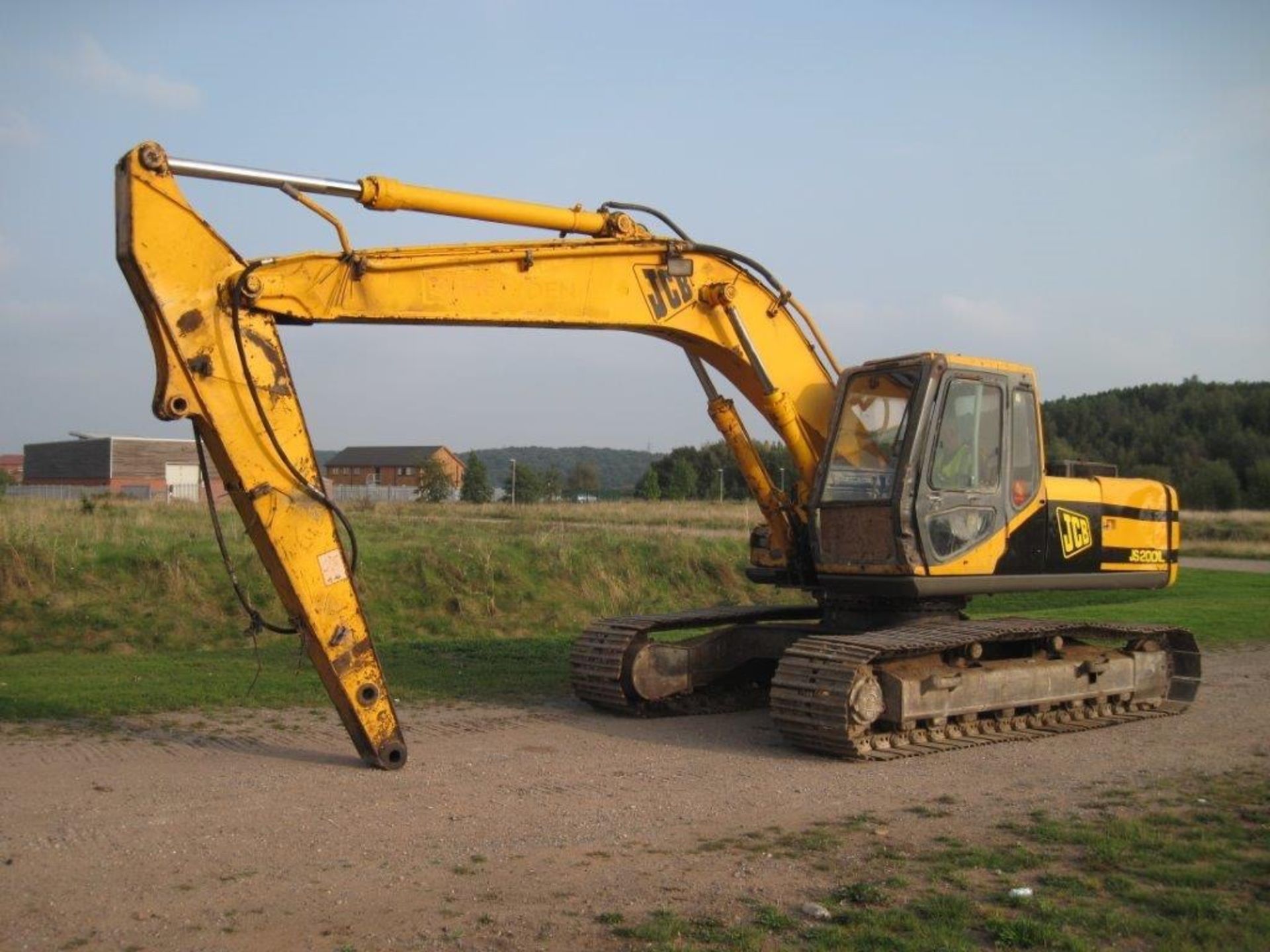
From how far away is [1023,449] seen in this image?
1097 centimetres

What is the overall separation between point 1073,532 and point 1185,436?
250ft

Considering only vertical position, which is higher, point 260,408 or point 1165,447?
point 1165,447

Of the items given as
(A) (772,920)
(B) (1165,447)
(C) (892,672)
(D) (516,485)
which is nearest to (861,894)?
(A) (772,920)

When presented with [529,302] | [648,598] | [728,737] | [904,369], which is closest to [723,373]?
[904,369]

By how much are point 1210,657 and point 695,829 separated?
1056 cm

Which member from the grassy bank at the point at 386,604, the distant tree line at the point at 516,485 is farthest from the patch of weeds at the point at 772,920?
the distant tree line at the point at 516,485

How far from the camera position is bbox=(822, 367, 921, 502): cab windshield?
34.3ft

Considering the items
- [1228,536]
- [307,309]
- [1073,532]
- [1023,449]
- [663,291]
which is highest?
[663,291]

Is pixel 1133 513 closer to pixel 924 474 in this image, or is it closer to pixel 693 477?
pixel 924 474

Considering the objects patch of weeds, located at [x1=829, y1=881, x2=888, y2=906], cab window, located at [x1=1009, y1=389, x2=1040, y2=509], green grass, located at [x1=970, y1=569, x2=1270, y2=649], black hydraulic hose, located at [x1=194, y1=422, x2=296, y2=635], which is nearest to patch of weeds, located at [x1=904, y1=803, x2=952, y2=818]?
patch of weeds, located at [x1=829, y1=881, x2=888, y2=906]

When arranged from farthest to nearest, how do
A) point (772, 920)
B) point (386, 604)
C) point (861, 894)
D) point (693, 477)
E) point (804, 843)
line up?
point (693, 477), point (386, 604), point (804, 843), point (861, 894), point (772, 920)

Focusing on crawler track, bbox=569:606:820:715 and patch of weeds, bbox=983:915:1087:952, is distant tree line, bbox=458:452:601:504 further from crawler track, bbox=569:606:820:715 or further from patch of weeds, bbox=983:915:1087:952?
patch of weeds, bbox=983:915:1087:952

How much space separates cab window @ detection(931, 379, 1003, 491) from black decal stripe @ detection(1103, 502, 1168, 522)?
1613 mm

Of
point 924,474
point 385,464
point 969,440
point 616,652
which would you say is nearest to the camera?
point 924,474
